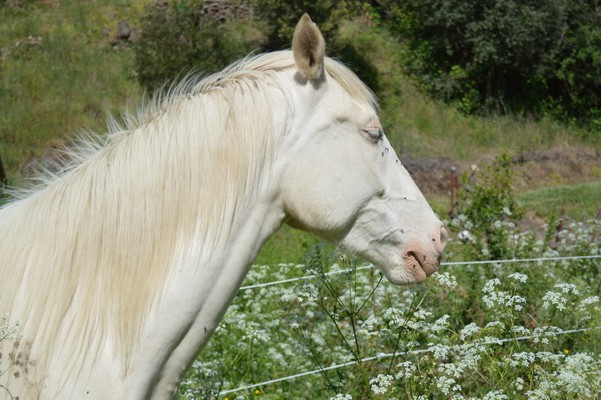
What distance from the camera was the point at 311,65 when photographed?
8.84ft

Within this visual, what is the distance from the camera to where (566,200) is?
1257 cm

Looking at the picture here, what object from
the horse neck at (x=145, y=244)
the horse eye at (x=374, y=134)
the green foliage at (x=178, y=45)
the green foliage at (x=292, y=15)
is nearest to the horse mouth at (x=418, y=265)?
the horse eye at (x=374, y=134)

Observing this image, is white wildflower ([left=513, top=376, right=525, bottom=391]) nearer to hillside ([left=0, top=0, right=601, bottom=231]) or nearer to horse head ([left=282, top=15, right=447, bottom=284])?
horse head ([left=282, top=15, right=447, bottom=284])

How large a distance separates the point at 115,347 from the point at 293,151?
2.59 ft

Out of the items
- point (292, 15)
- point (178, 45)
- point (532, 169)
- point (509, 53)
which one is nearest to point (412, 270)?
point (532, 169)

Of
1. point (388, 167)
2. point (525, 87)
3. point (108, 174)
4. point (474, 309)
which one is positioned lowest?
point (525, 87)

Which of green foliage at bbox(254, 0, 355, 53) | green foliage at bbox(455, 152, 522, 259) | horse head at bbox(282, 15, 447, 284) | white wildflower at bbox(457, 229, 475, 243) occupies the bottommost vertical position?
green foliage at bbox(254, 0, 355, 53)

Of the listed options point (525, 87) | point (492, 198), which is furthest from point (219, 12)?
point (492, 198)

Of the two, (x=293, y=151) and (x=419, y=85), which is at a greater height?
(x=293, y=151)

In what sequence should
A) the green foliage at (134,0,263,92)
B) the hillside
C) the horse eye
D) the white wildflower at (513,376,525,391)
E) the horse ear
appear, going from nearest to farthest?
1. the horse ear
2. the horse eye
3. the white wildflower at (513,376,525,391)
4. the hillside
5. the green foliage at (134,0,263,92)

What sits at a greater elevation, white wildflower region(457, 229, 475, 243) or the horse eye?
the horse eye

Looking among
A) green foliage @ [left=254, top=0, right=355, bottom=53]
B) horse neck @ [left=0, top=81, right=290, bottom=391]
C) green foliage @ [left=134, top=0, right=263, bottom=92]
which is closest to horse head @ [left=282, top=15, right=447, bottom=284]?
horse neck @ [left=0, top=81, right=290, bottom=391]

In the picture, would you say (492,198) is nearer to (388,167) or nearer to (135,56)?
(388,167)

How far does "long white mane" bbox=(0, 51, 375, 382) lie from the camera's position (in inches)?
96.5
